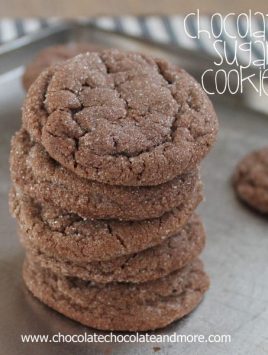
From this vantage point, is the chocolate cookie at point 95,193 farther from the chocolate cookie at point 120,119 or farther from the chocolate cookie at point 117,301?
the chocolate cookie at point 117,301

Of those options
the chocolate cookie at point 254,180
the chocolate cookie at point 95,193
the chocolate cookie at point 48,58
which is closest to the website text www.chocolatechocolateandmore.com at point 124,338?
the chocolate cookie at point 95,193

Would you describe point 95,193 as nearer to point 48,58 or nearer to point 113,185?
point 113,185

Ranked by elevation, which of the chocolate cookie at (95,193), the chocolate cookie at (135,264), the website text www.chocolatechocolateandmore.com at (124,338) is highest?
the chocolate cookie at (95,193)

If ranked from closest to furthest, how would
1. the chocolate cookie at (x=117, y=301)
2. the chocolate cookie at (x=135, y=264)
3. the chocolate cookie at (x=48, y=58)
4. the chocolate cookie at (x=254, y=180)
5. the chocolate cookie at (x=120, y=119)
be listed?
1. the chocolate cookie at (x=120, y=119)
2. the chocolate cookie at (x=135, y=264)
3. the chocolate cookie at (x=117, y=301)
4. the chocolate cookie at (x=254, y=180)
5. the chocolate cookie at (x=48, y=58)

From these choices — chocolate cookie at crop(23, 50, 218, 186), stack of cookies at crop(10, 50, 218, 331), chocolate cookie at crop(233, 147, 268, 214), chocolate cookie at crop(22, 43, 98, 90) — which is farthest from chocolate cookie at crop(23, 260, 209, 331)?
chocolate cookie at crop(22, 43, 98, 90)

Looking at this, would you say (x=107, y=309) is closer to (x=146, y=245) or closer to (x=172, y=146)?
(x=146, y=245)

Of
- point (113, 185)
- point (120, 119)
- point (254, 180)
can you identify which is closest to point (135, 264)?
point (113, 185)
